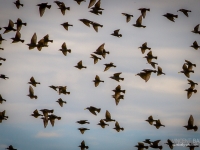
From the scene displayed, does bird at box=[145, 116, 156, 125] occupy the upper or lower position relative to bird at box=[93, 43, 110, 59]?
lower

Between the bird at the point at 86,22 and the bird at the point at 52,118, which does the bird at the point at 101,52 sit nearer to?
the bird at the point at 86,22

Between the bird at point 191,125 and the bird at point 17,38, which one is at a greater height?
the bird at point 17,38

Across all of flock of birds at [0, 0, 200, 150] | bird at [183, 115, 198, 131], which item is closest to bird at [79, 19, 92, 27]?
flock of birds at [0, 0, 200, 150]

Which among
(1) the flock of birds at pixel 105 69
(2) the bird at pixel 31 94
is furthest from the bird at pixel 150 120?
(2) the bird at pixel 31 94

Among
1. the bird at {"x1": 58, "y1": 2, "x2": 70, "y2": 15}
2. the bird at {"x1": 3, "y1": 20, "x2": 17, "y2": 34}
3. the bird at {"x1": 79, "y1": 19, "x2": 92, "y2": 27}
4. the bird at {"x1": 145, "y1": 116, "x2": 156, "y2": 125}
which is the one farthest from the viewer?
the bird at {"x1": 145, "y1": 116, "x2": 156, "y2": 125}

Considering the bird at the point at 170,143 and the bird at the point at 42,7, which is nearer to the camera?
the bird at the point at 42,7

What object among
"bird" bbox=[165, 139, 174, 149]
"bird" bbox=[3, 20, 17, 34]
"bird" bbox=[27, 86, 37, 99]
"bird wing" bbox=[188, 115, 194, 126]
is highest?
"bird" bbox=[3, 20, 17, 34]

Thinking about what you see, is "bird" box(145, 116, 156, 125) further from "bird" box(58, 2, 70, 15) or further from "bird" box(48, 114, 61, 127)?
"bird" box(58, 2, 70, 15)

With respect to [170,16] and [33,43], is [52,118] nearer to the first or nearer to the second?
[33,43]

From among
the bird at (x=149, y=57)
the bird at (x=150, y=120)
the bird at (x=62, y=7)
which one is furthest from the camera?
the bird at (x=150, y=120)

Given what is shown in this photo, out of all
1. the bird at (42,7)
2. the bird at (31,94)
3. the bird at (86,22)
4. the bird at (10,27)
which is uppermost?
the bird at (42,7)

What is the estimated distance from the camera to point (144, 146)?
53.6 meters

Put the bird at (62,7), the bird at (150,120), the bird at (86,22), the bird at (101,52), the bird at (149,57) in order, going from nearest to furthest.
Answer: the bird at (62,7) < the bird at (86,22) < the bird at (101,52) < the bird at (149,57) < the bird at (150,120)

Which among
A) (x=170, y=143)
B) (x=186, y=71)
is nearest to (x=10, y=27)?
(x=186, y=71)
